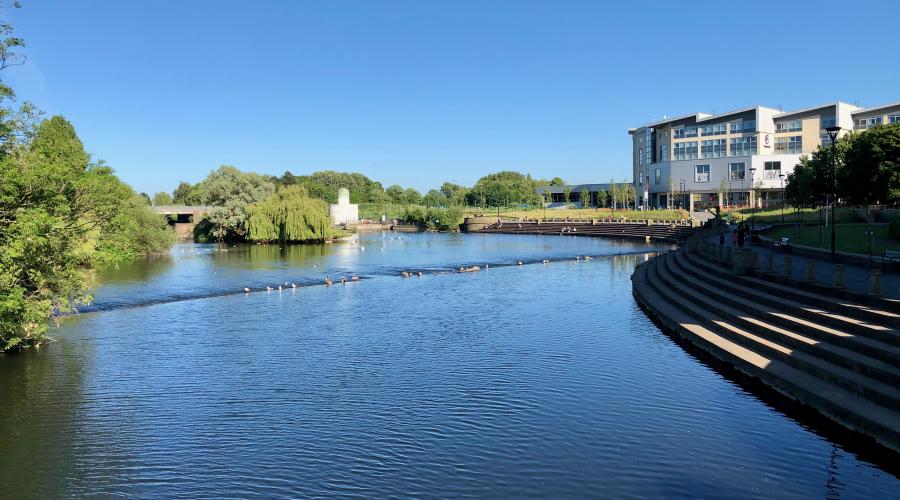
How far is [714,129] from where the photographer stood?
107 meters

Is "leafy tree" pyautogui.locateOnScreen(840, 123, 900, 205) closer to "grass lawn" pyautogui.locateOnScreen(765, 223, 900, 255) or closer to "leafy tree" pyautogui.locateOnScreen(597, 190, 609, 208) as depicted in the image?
"grass lawn" pyautogui.locateOnScreen(765, 223, 900, 255)

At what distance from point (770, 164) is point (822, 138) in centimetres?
787

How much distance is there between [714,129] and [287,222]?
7012 cm

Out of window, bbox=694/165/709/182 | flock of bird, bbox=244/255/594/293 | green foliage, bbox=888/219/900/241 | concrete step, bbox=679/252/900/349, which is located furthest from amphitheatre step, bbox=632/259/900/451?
window, bbox=694/165/709/182

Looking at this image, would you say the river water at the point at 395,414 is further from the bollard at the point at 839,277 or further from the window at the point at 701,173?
the window at the point at 701,173

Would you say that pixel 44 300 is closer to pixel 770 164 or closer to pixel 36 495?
pixel 36 495

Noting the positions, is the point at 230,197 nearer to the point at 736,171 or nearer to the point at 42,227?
the point at 42,227

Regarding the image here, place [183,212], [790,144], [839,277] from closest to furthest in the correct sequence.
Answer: [839,277] < [790,144] < [183,212]

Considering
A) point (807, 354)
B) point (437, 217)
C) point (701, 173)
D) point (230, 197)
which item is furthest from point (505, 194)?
point (807, 354)

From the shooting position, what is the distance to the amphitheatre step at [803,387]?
1222 cm

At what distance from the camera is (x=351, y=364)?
1998 centimetres

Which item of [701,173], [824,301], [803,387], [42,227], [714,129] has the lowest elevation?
[803,387]

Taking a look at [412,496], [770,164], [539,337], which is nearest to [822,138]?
[770,164]

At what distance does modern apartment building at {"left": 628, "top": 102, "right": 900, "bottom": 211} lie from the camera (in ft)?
322
